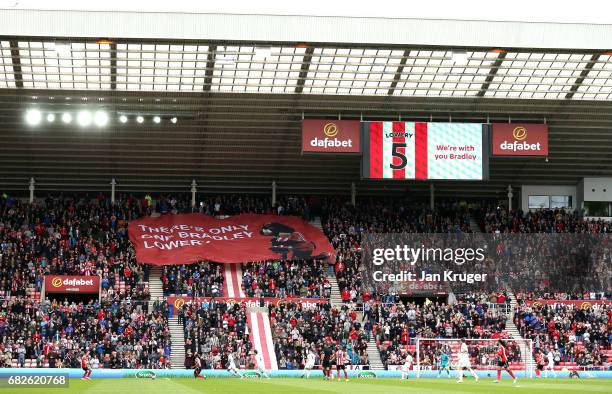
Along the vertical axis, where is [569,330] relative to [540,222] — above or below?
below

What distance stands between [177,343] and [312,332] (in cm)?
791

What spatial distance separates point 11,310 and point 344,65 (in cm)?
2417

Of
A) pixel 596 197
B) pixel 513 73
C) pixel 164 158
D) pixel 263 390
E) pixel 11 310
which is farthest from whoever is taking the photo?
pixel 596 197

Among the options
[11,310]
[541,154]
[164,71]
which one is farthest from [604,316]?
[11,310]

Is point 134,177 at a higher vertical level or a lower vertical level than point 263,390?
higher

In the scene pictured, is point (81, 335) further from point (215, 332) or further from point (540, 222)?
point (540, 222)

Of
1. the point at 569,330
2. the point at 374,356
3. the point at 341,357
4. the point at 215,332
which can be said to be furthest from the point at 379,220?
the point at 341,357

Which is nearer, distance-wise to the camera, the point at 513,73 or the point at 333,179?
the point at 513,73

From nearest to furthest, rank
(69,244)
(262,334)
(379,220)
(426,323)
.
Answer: (262,334) < (426,323) < (69,244) < (379,220)

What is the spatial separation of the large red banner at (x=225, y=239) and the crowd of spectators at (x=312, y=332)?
25.0 feet

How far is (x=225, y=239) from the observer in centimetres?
7225

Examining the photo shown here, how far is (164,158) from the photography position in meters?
71.9

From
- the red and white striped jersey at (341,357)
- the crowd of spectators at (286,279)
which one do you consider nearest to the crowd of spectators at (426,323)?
the crowd of spectators at (286,279)

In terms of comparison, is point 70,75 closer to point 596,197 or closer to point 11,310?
point 11,310
